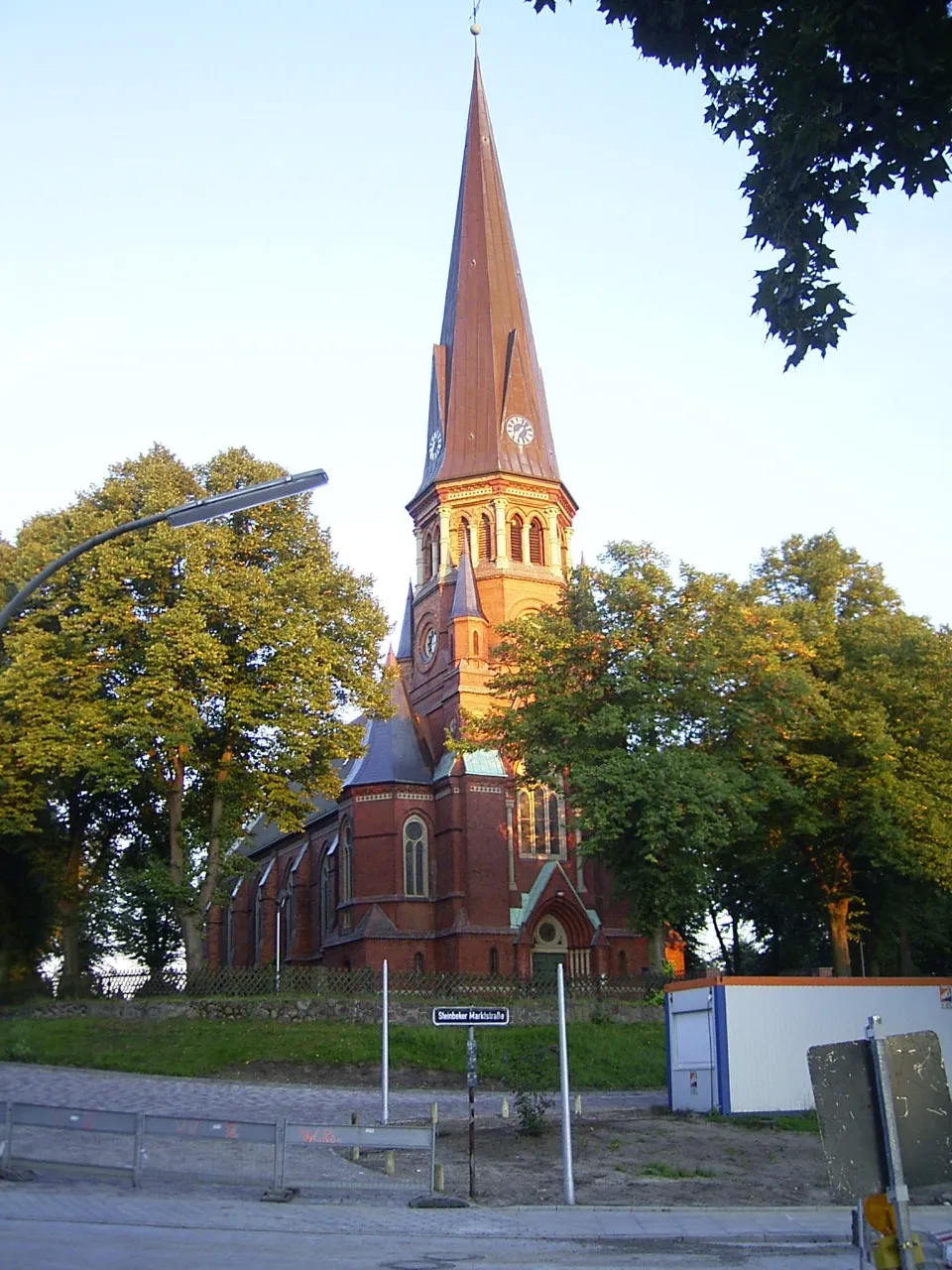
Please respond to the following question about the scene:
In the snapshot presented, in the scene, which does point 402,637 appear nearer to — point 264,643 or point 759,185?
point 264,643

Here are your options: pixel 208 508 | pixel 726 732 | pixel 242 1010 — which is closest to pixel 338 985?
pixel 242 1010

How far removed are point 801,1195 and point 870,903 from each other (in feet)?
89.8

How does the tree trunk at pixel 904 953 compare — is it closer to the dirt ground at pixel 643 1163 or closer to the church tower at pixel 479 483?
the church tower at pixel 479 483

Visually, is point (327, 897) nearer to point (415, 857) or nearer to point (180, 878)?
point (415, 857)

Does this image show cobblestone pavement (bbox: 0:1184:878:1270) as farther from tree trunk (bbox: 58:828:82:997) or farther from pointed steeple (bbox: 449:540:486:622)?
pointed steeple (bbox: 449:540:486:622)

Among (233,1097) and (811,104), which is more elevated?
(811,104)

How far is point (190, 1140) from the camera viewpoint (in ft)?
58.1

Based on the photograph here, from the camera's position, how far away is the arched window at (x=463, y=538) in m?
56.6

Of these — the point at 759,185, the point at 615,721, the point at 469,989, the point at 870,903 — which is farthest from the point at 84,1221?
the point at 870,903

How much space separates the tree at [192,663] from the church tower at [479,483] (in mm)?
14884

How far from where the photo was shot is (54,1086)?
89.4 feet

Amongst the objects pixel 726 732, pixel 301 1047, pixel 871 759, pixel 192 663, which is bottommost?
pixel 301 1047

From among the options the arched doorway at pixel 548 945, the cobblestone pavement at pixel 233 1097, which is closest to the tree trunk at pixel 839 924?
the arched doorway at pixel 548 945

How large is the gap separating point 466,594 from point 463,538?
10.9 feet
